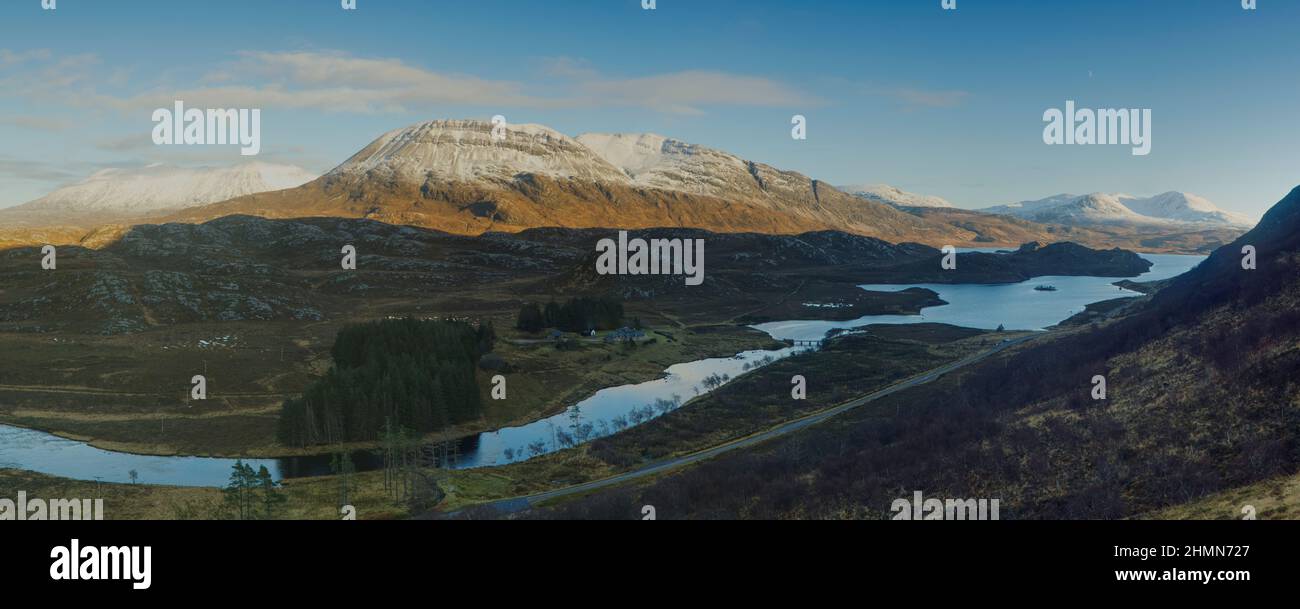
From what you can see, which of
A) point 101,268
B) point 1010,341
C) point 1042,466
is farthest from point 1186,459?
point 101,268

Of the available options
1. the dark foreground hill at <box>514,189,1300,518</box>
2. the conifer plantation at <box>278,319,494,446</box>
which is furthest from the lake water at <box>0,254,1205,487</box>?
the dark foreground hill at <box>514,189,1300,518</box>

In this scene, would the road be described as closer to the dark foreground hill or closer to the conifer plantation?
the dark foreground hill

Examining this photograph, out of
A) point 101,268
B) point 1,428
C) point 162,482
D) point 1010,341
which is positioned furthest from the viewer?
point 101,268

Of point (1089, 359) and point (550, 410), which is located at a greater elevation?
point (1089, 359)

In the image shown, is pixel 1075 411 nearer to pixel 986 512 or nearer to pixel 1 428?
pixel 986 512

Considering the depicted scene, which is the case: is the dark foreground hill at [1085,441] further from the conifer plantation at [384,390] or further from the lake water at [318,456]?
the conifer plantation at [384,390]

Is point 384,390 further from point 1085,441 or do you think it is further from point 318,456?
point 1085,441

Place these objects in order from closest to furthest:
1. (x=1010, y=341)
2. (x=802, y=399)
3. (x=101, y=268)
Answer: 1. (x=802, y=399)
2. (x=1010, y=341)
3. (x=101, y=268)

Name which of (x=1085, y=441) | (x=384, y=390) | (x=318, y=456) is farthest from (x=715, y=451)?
(x=318, y=456)

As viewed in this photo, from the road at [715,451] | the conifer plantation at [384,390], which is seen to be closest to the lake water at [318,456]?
the conifer plantation at [384,390]
